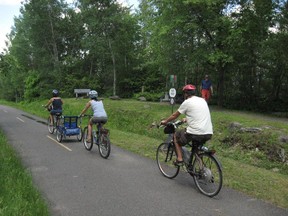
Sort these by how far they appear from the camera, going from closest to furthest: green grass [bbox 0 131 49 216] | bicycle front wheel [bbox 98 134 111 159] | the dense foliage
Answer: green grass [bbox 0 131 49 216]
bicycle front wheel [bbox 98 134 111 159]
the dense foliage

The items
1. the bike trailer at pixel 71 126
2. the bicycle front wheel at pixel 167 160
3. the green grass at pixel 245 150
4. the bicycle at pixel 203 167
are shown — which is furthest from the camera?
the bike trailer at pixel 71 126

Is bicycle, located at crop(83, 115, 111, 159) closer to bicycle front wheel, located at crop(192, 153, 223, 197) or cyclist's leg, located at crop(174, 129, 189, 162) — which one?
cyclist's leg, located at crop(174, 129, 189, 162)

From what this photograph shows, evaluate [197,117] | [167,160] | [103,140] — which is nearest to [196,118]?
[197,117]

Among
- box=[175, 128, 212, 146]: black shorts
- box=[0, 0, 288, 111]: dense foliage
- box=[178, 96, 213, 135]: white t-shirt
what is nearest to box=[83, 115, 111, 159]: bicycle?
box=[175, 128, 212, 146]: black shorts

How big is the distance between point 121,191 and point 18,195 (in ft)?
6.32

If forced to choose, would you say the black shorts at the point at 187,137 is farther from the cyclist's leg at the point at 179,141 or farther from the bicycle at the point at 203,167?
the bicycle at the point at 203,167

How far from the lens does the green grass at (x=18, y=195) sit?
5094mm

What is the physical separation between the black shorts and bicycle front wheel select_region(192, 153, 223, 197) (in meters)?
0.31

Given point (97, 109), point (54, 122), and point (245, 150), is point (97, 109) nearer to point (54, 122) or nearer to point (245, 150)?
point (245, 150)

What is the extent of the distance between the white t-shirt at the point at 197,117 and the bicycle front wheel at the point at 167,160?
47.0 inches

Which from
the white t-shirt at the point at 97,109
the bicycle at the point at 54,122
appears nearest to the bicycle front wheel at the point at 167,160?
the white t-shirt at the point at 97,109

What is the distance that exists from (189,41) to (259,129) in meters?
9.39

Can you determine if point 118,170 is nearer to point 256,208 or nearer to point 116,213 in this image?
point 116,213

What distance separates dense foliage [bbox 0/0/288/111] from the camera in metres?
18.6
